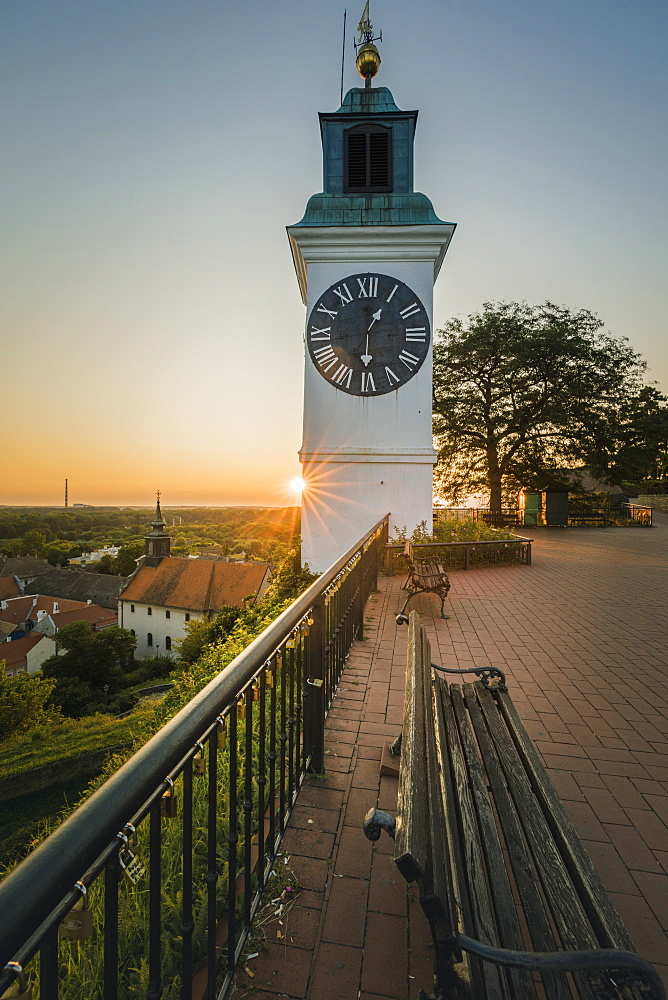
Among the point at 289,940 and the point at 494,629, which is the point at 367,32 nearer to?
the point at 494,629

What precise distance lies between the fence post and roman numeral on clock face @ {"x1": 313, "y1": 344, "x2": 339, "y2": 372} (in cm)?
981

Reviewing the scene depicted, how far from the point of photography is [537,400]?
21.7 m

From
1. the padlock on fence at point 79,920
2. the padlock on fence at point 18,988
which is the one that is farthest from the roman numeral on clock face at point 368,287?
the padlock on fence at point 18,988

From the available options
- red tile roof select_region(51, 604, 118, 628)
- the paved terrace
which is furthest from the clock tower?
red tile roof select_region(51, 604, 118, 628)

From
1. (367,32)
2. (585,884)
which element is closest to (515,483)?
(367,32)

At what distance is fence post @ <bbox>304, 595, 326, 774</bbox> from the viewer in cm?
275

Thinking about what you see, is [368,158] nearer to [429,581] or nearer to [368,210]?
[368,210]

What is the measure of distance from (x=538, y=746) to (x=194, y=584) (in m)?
51.4

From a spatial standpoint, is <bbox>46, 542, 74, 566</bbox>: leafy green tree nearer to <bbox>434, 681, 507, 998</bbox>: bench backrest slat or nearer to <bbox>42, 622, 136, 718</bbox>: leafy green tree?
<bbox>42, 622, 136, 718</bbox>: leafy green tree

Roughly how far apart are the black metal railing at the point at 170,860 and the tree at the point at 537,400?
20250mm

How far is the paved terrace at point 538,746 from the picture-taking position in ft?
5.75

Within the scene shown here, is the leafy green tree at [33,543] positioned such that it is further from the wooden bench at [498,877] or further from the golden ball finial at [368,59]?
the wooden bench at [498,877]

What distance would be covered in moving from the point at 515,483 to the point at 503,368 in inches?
213

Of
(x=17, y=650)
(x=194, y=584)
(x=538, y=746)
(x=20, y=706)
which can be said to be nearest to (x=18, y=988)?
(x=538, y=746)
